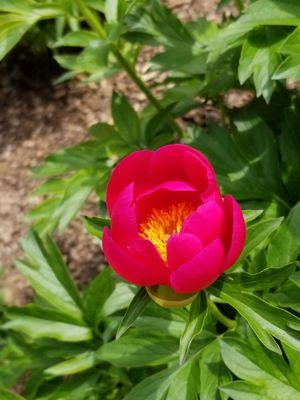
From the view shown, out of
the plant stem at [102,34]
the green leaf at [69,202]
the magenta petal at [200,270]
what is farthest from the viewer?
the green leaf at [69,202]

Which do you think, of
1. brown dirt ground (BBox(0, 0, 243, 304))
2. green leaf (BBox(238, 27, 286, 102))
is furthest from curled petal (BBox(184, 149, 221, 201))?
brown dirt ground (BBox(0, 0, 243, 304))

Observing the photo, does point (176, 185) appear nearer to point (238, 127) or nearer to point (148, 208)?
point (148, 208)

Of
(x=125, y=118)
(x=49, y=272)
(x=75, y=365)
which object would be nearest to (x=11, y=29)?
(x=125, y=118)

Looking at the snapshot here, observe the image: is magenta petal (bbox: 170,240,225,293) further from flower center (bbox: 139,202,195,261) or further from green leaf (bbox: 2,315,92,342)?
green leaf (bbox: 2,315,92,342)

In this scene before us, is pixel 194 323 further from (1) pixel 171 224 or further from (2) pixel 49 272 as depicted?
(2) pixel 49 272

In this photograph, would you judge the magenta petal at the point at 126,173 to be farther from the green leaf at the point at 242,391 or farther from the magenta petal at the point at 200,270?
the green leaf at the point at 242,391

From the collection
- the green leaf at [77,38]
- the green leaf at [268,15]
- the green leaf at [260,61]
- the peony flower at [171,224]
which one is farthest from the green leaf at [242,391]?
the green leaf at [77,38]
